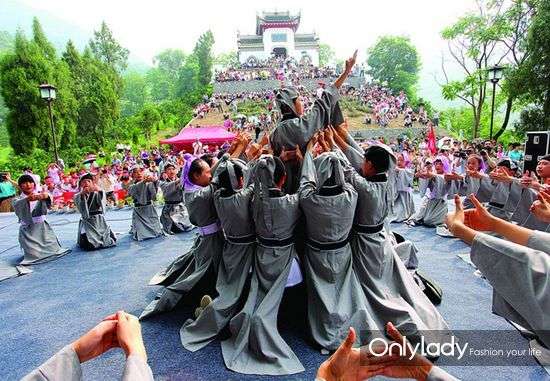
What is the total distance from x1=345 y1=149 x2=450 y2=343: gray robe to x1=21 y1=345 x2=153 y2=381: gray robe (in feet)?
7.88

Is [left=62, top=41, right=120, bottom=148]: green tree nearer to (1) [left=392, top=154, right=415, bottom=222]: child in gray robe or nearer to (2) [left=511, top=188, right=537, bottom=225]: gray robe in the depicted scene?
(1) [left=392, top=154, right=415, bottom=222]: child in gray robe

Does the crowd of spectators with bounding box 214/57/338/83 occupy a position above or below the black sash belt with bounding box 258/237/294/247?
above

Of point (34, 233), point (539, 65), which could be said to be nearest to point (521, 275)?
point (34, 233)

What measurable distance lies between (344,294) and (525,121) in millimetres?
15517

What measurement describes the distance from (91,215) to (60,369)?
644 centimetres

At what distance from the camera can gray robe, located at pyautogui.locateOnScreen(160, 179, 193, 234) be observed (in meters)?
7.80

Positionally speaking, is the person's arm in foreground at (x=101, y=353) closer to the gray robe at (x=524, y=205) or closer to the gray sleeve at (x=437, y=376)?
the gray sleeve at (x=437, y=376)

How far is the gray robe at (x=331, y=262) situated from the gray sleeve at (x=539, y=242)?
1.58 meters

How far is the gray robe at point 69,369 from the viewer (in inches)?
49.4

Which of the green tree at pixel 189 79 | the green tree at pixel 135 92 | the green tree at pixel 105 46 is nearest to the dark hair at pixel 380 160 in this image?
the green tree at pixel 105 46

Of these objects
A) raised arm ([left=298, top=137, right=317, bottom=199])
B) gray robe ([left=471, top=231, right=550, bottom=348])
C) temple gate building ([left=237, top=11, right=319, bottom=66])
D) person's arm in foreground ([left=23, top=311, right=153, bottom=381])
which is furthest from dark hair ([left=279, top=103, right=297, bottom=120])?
temple gate building ([left=237, top=11, right=319, bottom=66])

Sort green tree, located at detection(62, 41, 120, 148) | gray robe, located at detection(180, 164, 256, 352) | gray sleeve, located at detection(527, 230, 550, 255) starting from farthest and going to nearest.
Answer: green tree, located at detection(62, 41, 120, 148)
gray robe, located at detection(180, 164, 256, 352)
gray sleeve, located at detection(527, 230, 550, 255)

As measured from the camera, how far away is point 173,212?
8266 millimetres

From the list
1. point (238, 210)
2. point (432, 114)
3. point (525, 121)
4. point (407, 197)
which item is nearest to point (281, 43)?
point (432, 114)
